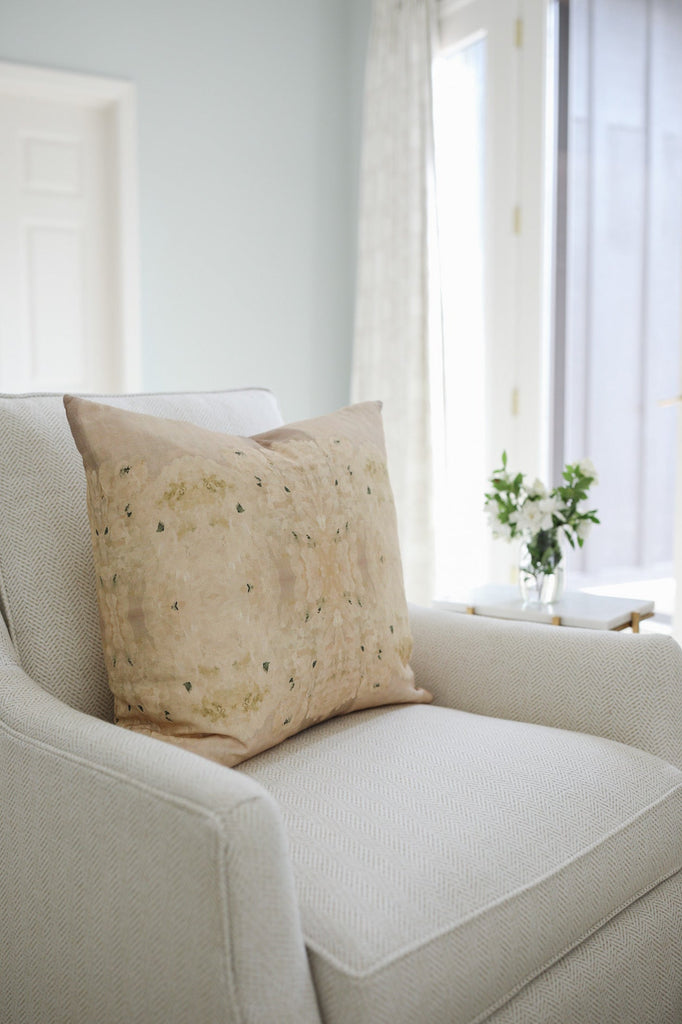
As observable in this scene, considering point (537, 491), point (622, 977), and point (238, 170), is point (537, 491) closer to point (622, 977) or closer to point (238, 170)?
point (622, 977)

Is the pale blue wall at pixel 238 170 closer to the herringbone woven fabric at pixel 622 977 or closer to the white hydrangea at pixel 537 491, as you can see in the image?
the white hydrangea at pixel 537 491

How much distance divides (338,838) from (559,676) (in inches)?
20.1

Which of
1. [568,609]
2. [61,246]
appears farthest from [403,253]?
[568,609]

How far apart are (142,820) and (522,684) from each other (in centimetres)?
69

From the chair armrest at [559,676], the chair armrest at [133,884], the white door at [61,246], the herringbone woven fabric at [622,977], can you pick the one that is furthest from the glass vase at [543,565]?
the white door at [61,246]

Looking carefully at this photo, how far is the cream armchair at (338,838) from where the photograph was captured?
0.80m

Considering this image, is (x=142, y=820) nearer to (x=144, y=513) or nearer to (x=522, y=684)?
(x=144, y=513)

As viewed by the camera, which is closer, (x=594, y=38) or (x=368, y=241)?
(x=594, y=38)

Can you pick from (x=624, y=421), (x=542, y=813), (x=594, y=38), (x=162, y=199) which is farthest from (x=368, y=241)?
(x=542, y=813)

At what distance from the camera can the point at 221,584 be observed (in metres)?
1.08

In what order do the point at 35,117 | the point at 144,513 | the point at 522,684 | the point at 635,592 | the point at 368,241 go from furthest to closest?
the point at 368,241 < the point at 35,117 < the point at 635,592 < the point at 522,684 < the point at 144,513

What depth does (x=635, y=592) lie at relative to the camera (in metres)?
2.72

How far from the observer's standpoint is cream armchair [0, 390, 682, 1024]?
80 cm

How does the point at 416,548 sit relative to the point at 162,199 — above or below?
below
